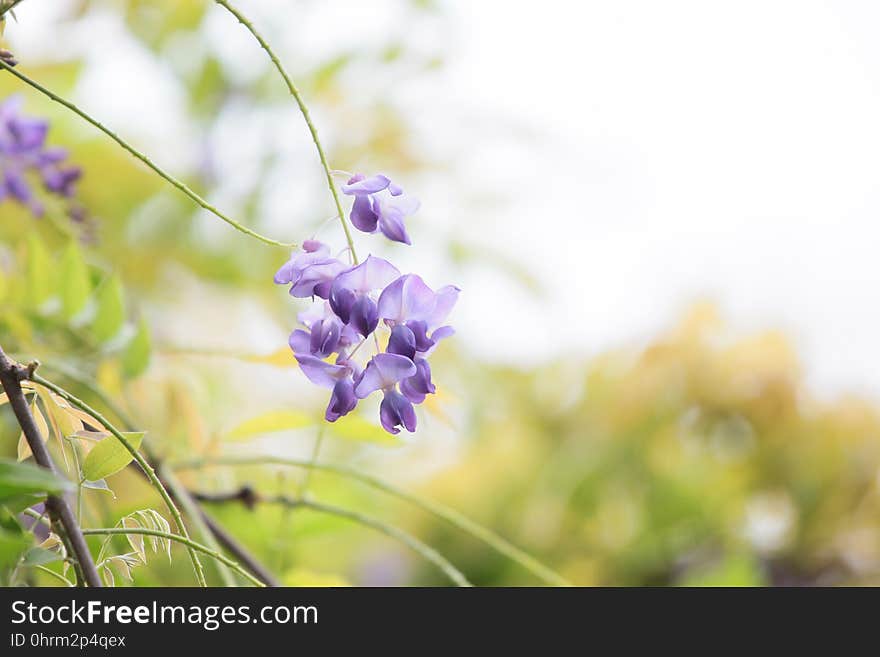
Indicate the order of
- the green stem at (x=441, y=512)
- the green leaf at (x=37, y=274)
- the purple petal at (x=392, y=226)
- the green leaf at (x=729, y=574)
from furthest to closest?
the green leaf at (x=729, y=574) → the green leaf at (x=37, y=274) → the green stem at (x=441, y=512) → the purple petal at (x=392, y=226)

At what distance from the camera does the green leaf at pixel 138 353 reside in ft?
1.75

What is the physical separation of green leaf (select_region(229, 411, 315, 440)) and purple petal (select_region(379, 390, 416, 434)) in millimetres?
175

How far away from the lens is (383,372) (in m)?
0.31

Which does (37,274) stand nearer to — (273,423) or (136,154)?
(273,423)

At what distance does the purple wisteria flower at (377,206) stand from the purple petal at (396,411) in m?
0.05

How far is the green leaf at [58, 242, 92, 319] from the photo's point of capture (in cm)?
53

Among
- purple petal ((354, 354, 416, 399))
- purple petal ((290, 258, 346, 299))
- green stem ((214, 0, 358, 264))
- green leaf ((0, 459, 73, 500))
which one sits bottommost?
green leaf ((0, 459, 73, 500))

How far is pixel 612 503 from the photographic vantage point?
3.47 ft

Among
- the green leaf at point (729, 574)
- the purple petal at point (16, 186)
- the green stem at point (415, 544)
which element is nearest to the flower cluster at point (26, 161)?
the purple petal at point (16, 186)

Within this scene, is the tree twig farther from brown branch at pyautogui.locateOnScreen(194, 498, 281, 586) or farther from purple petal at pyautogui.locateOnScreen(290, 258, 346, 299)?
purple petal at pyautogui.locateOnScreen(290, 258, 346, 299)

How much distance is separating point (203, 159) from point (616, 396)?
57cm

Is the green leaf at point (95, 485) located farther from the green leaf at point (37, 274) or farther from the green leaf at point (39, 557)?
the green leaf at point (37, 274)

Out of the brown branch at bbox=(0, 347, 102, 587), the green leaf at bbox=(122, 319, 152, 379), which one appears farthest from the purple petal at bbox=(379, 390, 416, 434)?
the green leaf at bbox=(122, 319, 152, 379)
